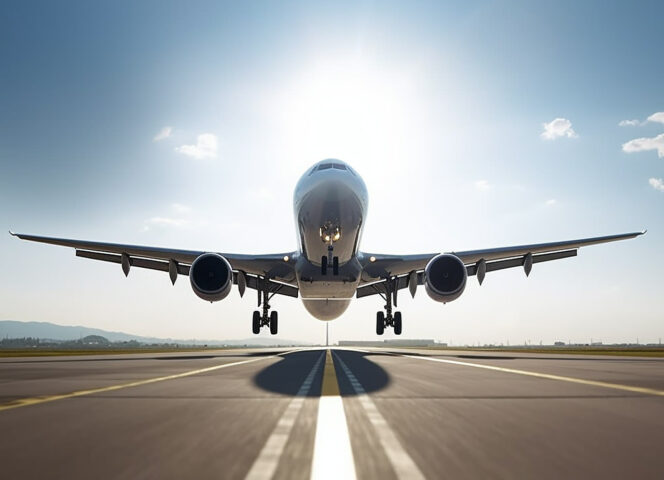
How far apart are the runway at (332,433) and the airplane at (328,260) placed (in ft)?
36.2

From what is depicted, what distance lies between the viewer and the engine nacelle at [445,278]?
18.1 metres

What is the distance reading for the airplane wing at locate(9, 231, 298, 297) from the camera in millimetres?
19672

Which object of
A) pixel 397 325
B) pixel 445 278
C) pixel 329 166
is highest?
pixel 329 166

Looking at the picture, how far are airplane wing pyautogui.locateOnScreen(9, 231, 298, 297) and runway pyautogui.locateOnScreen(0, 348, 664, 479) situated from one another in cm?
1389

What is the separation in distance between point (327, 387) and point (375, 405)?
1.79m

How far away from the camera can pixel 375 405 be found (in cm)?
481

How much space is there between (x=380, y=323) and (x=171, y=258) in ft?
38.4

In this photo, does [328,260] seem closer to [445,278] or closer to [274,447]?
[445,278]

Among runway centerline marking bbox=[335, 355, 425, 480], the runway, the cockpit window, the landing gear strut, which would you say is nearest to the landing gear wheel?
the landing gear strut

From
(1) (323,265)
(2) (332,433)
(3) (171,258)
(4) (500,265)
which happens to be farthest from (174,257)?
(2) (332,433)

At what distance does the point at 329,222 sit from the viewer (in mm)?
16891

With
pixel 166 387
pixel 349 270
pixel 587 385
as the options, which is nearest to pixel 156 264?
pixel 349 270

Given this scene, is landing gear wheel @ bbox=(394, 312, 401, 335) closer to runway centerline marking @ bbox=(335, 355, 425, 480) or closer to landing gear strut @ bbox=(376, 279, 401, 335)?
landing gear strut @ bbox=(376, 279, 401, 335)

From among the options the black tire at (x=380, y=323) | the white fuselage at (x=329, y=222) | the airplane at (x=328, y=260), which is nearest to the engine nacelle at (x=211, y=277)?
the airplane at (x=328, y=260)
